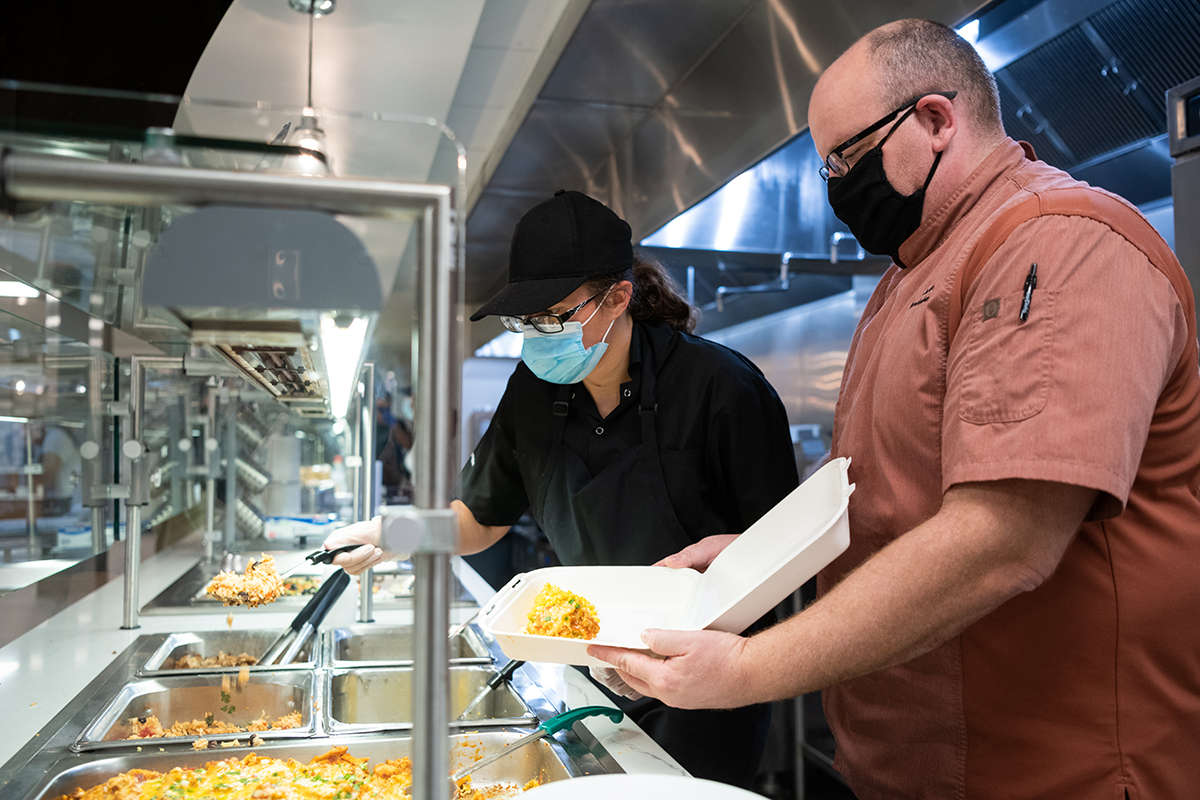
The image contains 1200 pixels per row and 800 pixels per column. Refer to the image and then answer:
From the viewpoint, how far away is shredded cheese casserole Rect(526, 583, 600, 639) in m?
1.17

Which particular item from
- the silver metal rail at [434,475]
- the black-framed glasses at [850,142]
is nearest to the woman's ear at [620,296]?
the black-framed glasses at [850,142]

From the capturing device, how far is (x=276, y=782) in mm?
1192

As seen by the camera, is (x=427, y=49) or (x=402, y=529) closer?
(x=402, y=529)

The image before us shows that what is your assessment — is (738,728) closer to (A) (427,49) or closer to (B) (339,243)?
(B) (339,243)

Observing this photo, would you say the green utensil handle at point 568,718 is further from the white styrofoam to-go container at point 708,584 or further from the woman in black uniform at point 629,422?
the woman in black uniform at point 629,422

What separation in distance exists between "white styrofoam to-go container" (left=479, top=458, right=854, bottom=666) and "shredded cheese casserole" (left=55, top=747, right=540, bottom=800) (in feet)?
0.88

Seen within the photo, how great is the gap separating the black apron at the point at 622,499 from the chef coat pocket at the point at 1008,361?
902 mm

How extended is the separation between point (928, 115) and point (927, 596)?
69 cm

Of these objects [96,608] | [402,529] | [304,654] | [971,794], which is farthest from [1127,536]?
[96,608]

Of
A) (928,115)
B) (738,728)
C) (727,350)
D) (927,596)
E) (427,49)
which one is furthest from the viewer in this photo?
(427,49)

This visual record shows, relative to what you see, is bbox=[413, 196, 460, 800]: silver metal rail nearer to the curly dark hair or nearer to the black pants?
the black pants

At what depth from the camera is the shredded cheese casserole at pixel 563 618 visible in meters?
1.17

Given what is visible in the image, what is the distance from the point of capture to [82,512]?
2.15 m

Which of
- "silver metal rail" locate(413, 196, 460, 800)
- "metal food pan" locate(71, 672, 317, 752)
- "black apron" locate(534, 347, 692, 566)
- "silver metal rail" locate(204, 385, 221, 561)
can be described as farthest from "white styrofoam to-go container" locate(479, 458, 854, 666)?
"silver metal rail" locate(204, 385, 221, 561)
